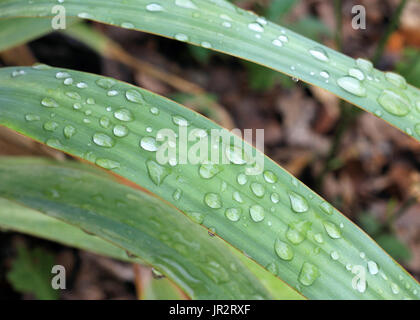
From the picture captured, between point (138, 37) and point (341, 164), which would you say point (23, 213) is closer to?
point (138, 37)

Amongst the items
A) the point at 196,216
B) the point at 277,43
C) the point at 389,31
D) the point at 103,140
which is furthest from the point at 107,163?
the point at 389,31

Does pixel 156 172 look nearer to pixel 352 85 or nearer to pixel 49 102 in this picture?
pixel 49 102

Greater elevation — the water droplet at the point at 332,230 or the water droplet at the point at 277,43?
the water droplet at the point at 277,43

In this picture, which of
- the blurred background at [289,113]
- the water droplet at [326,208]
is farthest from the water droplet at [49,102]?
the blurred background at [289,113]

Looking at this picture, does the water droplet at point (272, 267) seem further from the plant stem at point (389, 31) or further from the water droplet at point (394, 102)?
the plant stem at point (389, 31)

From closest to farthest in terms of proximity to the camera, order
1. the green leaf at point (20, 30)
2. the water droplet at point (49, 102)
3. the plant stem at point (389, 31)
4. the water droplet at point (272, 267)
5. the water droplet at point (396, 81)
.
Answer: the water droplet at point (272, 267), the water droplet at point (49, 102), the water droplet at point (396, 81), the green leaf at point (20, 30), the plant stem at point (389, 31)

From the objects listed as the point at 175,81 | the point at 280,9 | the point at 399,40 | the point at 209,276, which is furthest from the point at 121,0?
the point at 399,40

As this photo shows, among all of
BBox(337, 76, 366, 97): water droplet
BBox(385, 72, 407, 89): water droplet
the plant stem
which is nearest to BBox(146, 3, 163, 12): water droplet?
BBox(337, 76, 366, 97): water droplet
